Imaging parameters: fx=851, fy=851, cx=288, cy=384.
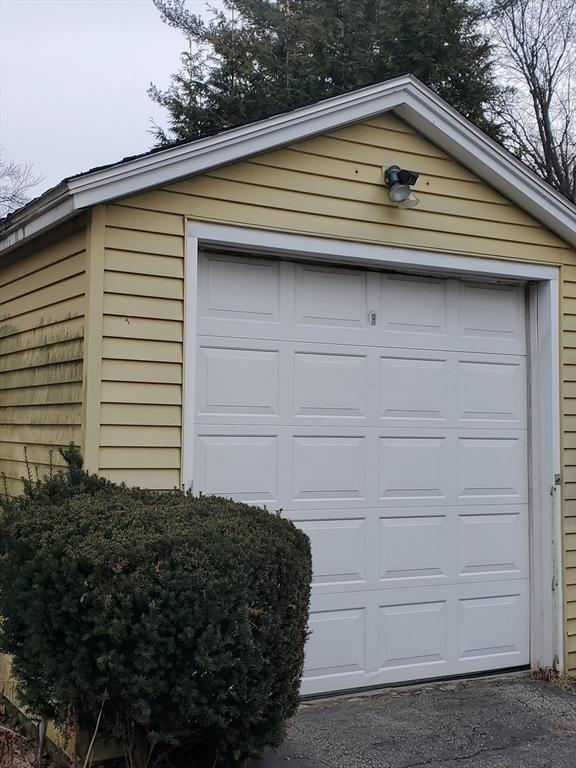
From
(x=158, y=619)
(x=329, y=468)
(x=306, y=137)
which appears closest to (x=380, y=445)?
(x=329, y=468)

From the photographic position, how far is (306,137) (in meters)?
5.32

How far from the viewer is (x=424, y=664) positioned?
5.71 m

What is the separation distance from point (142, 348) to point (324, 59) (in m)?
16.7

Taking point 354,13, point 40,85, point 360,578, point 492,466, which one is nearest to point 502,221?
point 492,466

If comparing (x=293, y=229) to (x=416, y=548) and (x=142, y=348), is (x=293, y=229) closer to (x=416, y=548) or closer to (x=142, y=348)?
(x=142, y=348)

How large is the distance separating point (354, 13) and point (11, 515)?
19.0 metres

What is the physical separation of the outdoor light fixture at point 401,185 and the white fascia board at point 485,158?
0.40 meters

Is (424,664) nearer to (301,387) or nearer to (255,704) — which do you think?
(301,387)

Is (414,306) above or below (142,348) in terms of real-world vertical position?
above

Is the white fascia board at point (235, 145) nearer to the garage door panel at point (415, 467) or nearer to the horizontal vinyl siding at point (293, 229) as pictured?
the horizontal vinyl siding at point (293, 229)

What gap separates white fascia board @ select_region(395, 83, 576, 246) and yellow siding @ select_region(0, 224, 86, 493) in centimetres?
241

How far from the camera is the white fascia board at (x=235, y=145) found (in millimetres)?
4555

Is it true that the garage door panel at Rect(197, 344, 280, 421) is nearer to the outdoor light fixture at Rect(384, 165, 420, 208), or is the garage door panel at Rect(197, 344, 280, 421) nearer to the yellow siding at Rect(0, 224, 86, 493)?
the yellow siding at Rect(0, 224, 86, 493)

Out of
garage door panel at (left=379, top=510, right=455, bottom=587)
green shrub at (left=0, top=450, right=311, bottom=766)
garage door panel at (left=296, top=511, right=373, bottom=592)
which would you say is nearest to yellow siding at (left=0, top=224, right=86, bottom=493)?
green shrub at (left=0, top=450, right=311, bottom=766)
